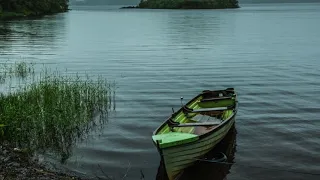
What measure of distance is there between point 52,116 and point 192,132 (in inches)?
268

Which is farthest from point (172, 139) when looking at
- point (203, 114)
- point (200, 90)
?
point (200, 90)

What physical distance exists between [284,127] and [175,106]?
7.27 m

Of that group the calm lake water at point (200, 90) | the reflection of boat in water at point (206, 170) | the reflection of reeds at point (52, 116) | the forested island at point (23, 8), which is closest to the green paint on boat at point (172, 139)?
the reflection of boat in water at point (206, 170)

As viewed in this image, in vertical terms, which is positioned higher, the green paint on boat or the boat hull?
the green paint on boat

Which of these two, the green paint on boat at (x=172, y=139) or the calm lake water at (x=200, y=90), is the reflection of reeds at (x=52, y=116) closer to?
the calm lake water at (x=200, y=90)

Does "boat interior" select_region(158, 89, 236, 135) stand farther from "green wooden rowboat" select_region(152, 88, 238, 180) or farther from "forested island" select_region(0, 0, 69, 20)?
"forested island" select_region(0, 0, 69, 20)

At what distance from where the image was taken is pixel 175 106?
83.6ft

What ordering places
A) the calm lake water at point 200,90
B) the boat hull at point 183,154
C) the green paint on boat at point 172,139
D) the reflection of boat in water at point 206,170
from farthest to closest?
the calm lake water at point 200,90, the reflection of boat in water at point 206,170, the boat hull at point 183,154, the green paint on boat at point 172,139

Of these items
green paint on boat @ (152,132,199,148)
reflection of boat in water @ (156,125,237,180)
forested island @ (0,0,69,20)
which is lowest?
reflection of boat in water @ (156,125,237,180)

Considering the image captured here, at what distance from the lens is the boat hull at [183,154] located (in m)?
14.0

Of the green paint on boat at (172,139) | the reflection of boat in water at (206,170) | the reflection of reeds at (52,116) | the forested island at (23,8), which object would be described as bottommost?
the reflection of boat in water at (206,170)

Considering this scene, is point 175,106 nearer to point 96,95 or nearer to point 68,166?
point 96,95

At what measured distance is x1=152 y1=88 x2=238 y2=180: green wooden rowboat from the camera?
1406 centimetres

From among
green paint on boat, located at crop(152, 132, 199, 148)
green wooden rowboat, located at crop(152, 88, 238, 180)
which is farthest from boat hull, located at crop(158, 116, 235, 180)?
green paint on boat, located at crop(152, 132, 199, 148)
